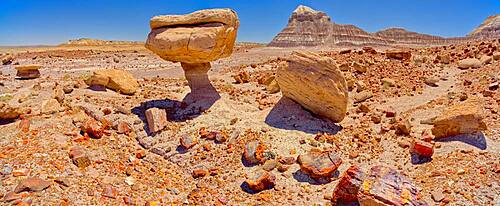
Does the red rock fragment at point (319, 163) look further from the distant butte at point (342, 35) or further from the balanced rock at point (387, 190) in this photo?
the distant butte at point (342, 35)

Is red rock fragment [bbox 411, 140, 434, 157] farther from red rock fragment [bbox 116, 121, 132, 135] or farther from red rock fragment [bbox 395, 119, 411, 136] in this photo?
red rock fragment [bbox 116, 121, 132, 135]

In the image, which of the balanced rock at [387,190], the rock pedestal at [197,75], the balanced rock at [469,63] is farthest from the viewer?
the balanced rock at [469,63]

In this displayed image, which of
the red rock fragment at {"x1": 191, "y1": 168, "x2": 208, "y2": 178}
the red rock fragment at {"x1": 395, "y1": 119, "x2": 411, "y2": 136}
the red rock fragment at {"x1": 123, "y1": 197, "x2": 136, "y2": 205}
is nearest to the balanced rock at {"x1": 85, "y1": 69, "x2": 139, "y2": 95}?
the red rock fragment at {"x1": 191, "y1": 168, "x2": 208, "y2": 178}

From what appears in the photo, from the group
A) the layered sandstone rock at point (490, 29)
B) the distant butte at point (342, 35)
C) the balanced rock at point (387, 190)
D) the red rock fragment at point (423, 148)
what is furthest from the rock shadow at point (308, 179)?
the layered sandstone rock at point (490, 29)

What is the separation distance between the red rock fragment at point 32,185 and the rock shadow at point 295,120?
5786mm

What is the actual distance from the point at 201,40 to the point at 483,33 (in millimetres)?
80022

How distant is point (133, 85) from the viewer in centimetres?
1375

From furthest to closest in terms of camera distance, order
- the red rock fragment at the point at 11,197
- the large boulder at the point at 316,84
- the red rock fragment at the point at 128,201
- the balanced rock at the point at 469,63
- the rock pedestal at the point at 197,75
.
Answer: the balanced rock at the point at 469,63 < the rock pedestal at the point at 197,75 < the large boulder at the point at 316,84 < the red rock fragment at the point at 128,201 < the red rock fragment at the point at 11,197

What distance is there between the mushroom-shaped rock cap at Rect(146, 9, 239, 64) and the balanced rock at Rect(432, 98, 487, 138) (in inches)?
258

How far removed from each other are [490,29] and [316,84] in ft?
257

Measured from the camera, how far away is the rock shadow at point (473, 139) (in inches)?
330

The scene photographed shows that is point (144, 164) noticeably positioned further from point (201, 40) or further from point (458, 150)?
point (458, 150)

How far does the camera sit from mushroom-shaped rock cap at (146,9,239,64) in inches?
416

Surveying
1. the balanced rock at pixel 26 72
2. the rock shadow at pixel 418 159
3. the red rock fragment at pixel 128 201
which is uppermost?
the balanced rock at pixel 26 72
